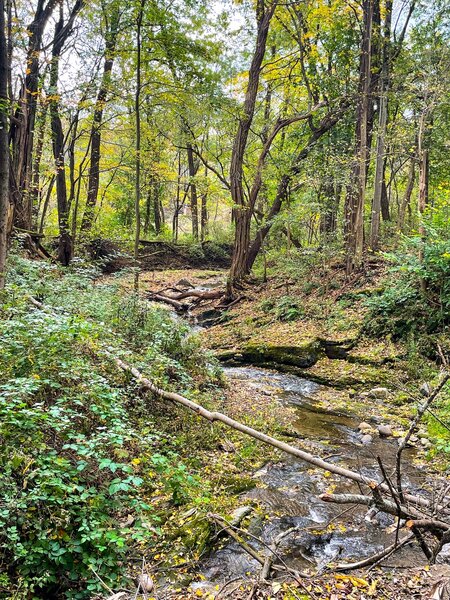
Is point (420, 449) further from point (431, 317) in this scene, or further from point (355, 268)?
point (355, 268)

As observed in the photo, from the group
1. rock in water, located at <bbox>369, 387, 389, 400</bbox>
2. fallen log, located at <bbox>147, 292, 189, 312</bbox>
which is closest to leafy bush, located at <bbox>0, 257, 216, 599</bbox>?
rock in water, located at <bbox>369, 387, 389, 400</bbox>

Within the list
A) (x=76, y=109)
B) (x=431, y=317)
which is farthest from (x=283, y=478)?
(x=76, y=109)

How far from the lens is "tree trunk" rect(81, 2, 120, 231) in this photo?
968cm

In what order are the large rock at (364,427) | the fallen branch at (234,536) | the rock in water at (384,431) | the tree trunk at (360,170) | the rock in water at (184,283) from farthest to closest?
the rock in water at (184,283), the tree trunk at (360,170), the large rock at (364,427), the rock in water at (384,431), the fallen branch at (234,536)

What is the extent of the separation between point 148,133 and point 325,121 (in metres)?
6.44

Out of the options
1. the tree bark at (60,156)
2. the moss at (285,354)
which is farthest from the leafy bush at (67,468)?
the tree bark at (60,156)

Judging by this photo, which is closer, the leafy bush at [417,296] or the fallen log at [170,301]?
the leafy bush at [417,296]

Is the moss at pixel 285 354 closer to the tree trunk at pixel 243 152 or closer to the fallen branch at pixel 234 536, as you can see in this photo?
the tree trunk at pixel 243 152

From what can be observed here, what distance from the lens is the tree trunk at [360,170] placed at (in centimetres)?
1099

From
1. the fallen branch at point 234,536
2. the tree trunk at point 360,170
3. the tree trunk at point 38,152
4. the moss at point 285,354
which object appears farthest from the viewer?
the tree trunk at point 38,152

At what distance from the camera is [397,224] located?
14.6 metres

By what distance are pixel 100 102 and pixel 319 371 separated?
9474 mm

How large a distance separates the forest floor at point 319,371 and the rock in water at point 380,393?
20mm

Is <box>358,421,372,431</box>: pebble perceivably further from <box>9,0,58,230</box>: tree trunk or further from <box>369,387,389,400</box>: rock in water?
<box>9,0,58,230</box>: tree trunk
